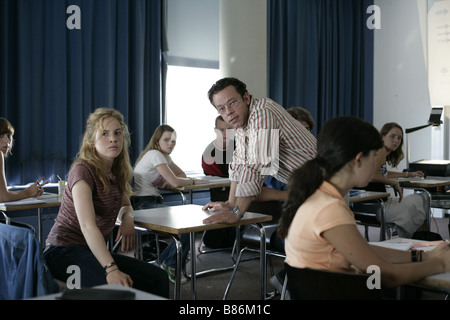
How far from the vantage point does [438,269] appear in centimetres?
166

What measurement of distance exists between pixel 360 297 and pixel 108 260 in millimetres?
1106

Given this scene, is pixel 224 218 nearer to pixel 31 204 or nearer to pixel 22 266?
pixel 22 266

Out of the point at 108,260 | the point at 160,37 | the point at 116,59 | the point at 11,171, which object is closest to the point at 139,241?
the point at 108,260

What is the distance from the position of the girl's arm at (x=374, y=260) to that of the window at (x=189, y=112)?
463cm

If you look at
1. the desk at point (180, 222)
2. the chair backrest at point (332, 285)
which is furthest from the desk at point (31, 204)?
the chair backrest at point (332, 285)

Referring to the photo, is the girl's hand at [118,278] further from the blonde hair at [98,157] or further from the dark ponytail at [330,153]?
the dark ponytail at [330,153]

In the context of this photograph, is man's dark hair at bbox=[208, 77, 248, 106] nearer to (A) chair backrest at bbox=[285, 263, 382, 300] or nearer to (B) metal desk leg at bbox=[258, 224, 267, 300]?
(B) metal desk leg at bbox=[258, 224, 267, 300]

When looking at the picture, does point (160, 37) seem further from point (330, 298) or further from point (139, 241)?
point (330, 298)

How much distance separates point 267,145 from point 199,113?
382 centimetres

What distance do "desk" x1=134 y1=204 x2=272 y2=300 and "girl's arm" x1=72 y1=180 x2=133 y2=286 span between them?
40 cm

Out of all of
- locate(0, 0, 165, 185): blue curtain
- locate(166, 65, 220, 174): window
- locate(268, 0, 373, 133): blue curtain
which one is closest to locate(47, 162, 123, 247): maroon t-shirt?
locate(0, 0, 165, 185): blue curtain

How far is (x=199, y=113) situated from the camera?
6.31 m

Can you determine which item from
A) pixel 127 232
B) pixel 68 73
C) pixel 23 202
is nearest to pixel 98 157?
pixel 127 232

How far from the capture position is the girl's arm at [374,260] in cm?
152
